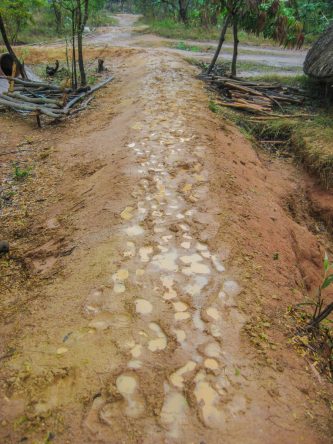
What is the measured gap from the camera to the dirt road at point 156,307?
1.79 metres

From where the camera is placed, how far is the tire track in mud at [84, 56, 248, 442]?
A: 181 centimetres

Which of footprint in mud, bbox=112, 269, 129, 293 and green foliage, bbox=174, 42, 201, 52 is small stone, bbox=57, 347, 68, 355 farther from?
green foliage, bbox=174, 42, 201, 52

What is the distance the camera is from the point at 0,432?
1694 mm

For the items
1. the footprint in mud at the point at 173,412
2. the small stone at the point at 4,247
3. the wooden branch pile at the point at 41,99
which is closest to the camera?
the footprint in mud at the point at 173,412

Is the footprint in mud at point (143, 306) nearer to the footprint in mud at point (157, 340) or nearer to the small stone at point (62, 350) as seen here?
the footprint in mud at point (157, 340)

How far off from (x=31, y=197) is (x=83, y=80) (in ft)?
18.4

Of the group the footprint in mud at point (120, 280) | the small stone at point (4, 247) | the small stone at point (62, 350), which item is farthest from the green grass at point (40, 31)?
the small stone at point (62, 350)

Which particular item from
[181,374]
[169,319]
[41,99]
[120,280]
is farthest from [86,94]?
[181,374]

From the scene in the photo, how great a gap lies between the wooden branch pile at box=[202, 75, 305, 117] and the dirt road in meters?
3.35

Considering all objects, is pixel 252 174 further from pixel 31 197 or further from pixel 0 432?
pixel 0 432

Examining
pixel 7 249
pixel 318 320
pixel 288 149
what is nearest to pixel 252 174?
pixel 288 149

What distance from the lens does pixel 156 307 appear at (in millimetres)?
2414

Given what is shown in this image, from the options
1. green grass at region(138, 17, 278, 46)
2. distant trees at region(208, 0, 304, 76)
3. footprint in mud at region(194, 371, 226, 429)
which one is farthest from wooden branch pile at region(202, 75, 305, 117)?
green grass at region(138, 17, 278, 46)

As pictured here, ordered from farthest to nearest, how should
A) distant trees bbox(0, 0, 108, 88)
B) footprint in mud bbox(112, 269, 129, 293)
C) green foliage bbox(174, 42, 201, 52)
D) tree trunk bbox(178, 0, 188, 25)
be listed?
tree trunk bbox(178, 0, 188, 25)
green foliage bbox(174, 42, 201, 52)
distant trees bbox(0, 0, 108, 88)
footprint in mud bbox(112, 269, 129, 293)
